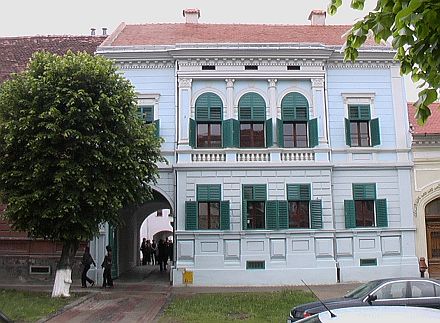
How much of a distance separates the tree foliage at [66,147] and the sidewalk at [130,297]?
8.07ft

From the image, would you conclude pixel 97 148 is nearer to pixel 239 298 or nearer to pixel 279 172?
pixel 239 298

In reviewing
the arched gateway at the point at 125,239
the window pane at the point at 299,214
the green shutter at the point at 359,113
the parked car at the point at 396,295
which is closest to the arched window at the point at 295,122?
the green shutter at the point at 359,113

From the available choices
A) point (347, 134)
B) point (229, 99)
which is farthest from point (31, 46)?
point (347, 134)

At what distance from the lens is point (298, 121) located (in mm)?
23484

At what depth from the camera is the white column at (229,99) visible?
76.5 feet

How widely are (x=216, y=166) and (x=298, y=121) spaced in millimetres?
4302

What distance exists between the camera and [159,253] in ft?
95.1

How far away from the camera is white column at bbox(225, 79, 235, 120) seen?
23.3m

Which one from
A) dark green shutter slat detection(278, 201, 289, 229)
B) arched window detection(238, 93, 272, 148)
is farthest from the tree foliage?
dark green shutter slat detection(278, 201, 289, 229)

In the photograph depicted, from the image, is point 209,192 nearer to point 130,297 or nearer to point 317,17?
point 130,297

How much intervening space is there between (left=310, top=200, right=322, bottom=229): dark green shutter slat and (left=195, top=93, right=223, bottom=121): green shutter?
5639 mm

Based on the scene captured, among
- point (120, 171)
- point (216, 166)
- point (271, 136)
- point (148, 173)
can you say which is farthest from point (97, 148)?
point (271, 136)

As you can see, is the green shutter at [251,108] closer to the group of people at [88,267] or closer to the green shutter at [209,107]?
the green shutter at [209,107]

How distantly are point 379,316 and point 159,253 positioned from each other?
25766 mm
